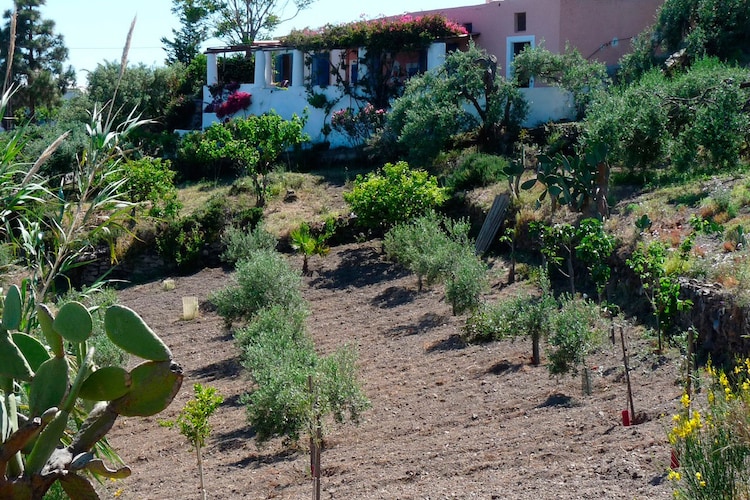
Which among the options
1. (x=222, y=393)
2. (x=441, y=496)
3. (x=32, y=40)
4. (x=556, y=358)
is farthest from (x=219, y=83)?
(x=441, y=496)

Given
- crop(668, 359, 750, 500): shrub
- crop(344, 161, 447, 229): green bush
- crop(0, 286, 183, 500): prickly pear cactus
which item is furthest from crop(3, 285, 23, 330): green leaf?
crop(344, 161, 447, 229): green bush

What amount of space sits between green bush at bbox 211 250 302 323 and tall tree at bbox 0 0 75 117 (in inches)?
1069

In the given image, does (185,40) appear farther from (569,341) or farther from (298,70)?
(569,341)

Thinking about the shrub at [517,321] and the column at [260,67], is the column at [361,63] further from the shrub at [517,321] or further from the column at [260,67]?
the shrub at [517,321]

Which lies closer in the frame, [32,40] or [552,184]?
[552,184]

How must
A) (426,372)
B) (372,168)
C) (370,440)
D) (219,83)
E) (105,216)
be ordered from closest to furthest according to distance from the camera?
(105,216) → (370,440) → (426,372) → (372,168) → (219,83)

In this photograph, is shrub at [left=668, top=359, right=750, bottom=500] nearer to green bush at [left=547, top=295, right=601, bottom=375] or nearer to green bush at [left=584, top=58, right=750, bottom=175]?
green bush at [left=547, top=295, right=601, bottom=375]

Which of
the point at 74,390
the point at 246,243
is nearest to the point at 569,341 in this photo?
the point at 74,390

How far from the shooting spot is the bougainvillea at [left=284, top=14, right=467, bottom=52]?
26453 mm

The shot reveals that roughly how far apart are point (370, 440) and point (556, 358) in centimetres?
212

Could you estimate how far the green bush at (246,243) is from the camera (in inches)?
728

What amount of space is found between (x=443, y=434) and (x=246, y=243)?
416 inches

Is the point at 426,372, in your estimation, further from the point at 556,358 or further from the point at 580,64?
the point at 580,64

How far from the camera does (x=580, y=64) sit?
2188 centimetres
